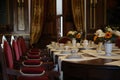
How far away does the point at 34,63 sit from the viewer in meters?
3.05

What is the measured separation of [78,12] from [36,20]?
4.56 feet

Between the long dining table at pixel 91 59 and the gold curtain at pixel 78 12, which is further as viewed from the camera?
the gold curtain at pixel 78 12

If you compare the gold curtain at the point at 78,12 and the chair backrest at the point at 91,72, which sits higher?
the gold curtain at the point at 78,12

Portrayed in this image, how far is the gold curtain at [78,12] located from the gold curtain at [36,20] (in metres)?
1.05

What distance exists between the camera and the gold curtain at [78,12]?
7992 mm

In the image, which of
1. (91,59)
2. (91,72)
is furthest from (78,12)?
(91,72)

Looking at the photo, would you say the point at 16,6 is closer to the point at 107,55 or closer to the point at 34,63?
the point at 34,63

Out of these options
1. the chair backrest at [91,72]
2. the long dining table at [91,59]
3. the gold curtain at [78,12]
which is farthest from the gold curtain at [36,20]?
the chair backrest at [91,72]

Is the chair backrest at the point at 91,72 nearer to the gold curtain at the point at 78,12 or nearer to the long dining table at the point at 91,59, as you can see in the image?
the long dining table at the point at 91,59

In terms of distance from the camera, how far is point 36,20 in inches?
316

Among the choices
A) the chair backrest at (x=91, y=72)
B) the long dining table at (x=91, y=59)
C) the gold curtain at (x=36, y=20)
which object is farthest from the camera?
the gold curtain at (x=36, y=20)

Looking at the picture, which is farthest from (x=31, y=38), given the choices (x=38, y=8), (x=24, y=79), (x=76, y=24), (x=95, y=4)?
(x=24, y=79)

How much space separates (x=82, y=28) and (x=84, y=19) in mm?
303

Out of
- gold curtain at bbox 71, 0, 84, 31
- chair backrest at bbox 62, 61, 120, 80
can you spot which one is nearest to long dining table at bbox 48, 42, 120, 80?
chair backrest at bbox 62, 61, 120, 80
